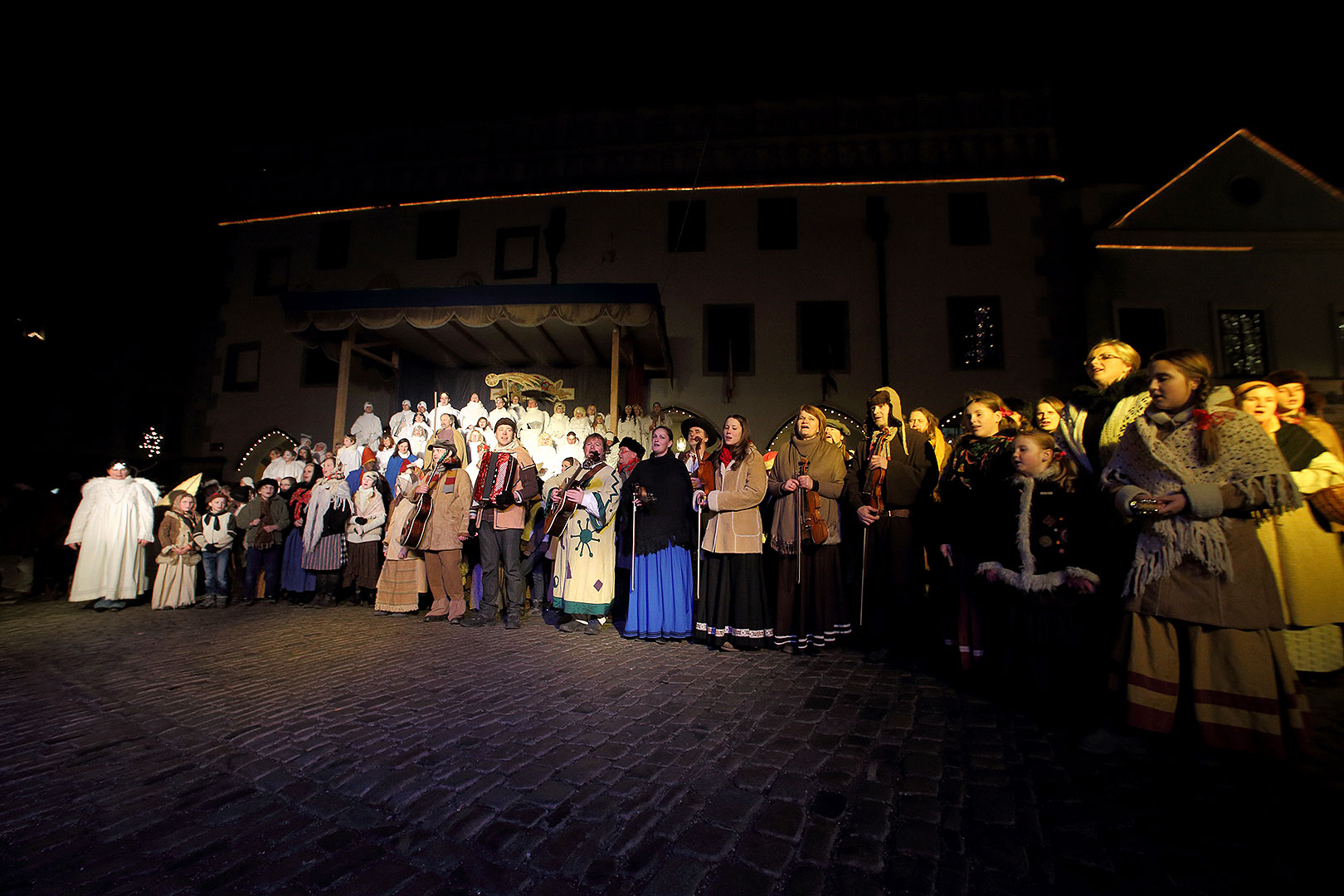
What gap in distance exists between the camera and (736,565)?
504 cm

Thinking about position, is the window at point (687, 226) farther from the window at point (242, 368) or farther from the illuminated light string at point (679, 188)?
the window at point (242, 368)

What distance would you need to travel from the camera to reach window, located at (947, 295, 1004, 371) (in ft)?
41.7

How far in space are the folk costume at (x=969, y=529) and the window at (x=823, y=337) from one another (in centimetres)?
934

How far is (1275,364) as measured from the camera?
38.7ft

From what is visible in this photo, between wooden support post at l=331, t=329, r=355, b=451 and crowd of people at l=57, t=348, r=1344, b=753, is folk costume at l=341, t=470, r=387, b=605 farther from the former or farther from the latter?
wooden support post at l=331, t=329, r=355, b=451

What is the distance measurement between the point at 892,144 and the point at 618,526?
13069mm

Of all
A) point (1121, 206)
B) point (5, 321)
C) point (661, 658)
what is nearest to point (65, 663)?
point (661, 658)

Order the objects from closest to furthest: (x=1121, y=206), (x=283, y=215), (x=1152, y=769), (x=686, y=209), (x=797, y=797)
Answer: (x=797, y=797) < (x=1152, y=769) < (x=1121, y=206) < (x=686, y=209) < (x=283, y=215)

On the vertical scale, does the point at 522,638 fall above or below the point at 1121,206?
below

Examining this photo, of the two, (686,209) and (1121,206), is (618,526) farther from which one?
(1121,206)

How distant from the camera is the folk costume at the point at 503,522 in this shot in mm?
6043

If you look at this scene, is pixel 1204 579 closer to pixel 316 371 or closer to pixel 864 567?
pixel 864 567

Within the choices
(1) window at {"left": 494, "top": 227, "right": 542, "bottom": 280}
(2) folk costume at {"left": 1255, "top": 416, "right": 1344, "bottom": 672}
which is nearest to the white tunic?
(1) window at {"left": 494, "top": 227, "right": 542, "bottom": 280}

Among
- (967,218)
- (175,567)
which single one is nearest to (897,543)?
(175,567)
